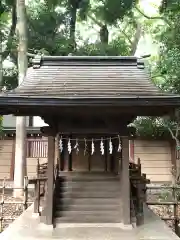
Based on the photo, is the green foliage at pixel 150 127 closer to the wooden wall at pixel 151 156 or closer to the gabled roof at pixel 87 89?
the wooden wall at pixel 151 156

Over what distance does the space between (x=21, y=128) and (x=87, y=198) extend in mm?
5205

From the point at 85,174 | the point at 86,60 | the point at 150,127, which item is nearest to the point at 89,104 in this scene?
the point at 85,174

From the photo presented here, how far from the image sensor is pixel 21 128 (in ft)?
38.9

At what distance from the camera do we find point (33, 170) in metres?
16.4

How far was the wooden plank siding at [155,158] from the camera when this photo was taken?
15953mm

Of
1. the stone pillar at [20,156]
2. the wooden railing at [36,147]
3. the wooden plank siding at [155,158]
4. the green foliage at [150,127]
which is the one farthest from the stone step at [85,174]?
the wooden plank siding at [155,158]

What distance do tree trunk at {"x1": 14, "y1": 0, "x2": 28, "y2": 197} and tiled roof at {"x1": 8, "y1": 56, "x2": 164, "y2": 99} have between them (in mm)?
3889

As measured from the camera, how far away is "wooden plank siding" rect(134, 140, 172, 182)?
628 inches

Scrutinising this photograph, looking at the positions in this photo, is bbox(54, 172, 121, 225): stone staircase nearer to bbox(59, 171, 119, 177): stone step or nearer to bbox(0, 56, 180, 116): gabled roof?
bbox(59, 171, 119, 177): stone step

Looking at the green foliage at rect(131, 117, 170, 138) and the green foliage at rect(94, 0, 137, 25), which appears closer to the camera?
the green foliage at rect(131, 117, 170, 138)

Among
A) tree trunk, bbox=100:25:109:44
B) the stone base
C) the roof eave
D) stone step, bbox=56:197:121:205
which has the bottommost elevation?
the stone base

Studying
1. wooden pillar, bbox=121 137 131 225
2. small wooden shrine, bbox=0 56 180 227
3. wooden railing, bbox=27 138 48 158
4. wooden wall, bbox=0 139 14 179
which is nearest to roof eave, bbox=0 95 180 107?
small wooden shrine, bbox=0 56 180 227

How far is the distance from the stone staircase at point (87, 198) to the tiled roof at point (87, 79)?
8.27 ft

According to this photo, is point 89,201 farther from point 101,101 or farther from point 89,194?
point 101,101
